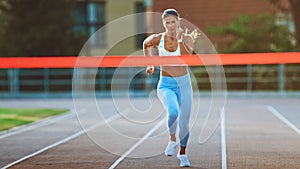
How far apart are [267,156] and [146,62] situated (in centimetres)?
237

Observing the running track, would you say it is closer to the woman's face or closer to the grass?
the grass

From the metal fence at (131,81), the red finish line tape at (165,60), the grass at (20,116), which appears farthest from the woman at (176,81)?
the metal fence at (131,81)

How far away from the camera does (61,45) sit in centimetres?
3538

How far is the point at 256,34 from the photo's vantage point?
34500 mm

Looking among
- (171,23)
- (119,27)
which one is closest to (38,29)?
(119,27)

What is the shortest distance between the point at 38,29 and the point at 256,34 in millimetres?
10404

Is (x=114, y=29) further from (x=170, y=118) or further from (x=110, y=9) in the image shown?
(x=170, y=118)

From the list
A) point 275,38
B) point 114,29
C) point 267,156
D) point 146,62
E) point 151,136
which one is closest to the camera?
point 146,62

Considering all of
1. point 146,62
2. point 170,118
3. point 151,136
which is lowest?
point 151,136

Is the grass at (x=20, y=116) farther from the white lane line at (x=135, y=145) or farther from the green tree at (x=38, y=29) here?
the green tree at (x=38, y=29)

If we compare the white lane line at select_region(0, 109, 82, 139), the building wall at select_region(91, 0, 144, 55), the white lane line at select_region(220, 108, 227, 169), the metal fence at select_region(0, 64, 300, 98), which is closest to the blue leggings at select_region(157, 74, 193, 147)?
the white lane line at select_region(220, 108, 227, 169)

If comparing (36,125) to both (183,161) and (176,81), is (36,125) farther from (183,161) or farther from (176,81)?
(176,81)

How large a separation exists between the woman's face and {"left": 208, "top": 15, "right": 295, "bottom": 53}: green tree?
82.1 ft

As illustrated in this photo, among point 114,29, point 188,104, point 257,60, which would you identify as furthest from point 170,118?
A: point 114,29
